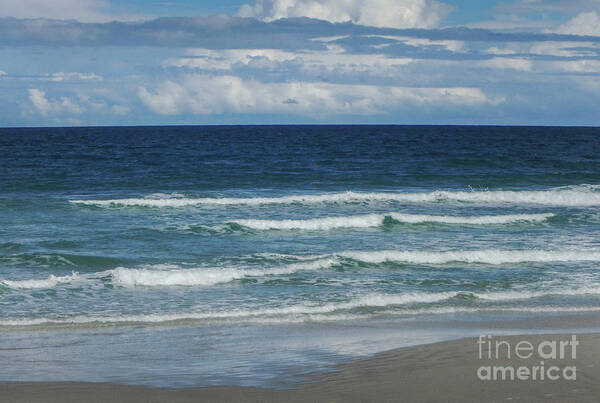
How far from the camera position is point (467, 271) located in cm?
1572

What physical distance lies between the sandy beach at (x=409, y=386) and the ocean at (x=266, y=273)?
390 millimetres

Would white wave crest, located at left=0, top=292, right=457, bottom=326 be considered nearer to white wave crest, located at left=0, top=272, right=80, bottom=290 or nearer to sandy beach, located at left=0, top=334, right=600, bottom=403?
white wave crest, located at left=0, top=272, right=80, bottom=290

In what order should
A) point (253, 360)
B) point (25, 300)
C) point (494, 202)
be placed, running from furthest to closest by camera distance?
point (494, 202) < point (25, 300) < point (253, 360)

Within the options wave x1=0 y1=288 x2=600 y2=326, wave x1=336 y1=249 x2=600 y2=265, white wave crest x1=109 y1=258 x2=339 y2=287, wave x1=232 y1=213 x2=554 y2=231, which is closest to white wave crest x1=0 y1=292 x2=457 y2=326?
wave x1=0 y1=288 x2=600 y2=326

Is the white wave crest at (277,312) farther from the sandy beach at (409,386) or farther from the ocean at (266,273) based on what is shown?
the sandy beach at (409,386)

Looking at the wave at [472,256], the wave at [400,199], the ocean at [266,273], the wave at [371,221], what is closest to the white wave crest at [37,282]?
the ocean at [266,273]

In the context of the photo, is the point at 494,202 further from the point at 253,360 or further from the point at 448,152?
the point at 448,152

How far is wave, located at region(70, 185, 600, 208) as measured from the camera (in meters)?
26.5

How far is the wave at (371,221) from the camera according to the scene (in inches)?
853

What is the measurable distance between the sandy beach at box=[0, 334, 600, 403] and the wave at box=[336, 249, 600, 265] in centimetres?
757

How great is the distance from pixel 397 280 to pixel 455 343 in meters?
5.17

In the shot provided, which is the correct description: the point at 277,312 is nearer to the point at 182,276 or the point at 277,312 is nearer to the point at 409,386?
the point at 182,276

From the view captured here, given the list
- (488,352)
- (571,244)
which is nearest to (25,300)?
(488,352)

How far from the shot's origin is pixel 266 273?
15312 millimetres
